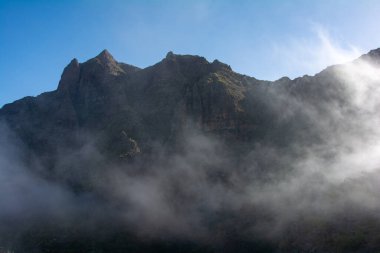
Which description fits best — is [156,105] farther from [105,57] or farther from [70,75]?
[70,75]

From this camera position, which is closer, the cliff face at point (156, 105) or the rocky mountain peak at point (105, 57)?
the cliff face at point (156, 105)

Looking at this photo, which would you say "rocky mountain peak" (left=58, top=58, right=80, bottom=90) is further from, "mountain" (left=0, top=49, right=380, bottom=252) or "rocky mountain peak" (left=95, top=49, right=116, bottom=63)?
"rocky mountain peak" (left=95, top=49, right=116, bottom=63)

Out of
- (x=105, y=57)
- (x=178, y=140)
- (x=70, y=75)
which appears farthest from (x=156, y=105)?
(x=70, y=75)

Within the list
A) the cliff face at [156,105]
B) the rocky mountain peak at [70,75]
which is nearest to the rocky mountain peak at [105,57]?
the cliff face at [156,105]

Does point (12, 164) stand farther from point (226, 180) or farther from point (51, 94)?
point (226, 180)

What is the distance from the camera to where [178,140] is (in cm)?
7306

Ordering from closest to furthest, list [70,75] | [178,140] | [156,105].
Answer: [178,140], [156,105], [70,75]

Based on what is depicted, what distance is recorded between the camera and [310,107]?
231ft

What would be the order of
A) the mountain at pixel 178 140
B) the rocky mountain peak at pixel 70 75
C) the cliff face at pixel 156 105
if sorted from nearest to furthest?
the mountain at pixel 178 140, the cliff face at pixel 156 105, the rocky mountain peak at pixel 70 75

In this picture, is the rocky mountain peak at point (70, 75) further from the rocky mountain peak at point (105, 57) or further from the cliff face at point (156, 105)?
the rocky mountain peak at point (105, 57)

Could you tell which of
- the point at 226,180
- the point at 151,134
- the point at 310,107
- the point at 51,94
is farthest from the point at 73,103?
the point at 310,107

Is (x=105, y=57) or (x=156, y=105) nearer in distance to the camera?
(x=156, y=105)

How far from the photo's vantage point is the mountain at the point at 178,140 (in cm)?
5803

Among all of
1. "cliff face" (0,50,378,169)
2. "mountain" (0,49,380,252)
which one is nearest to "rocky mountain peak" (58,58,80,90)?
"cliff face" (0,50,378,169)
